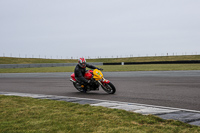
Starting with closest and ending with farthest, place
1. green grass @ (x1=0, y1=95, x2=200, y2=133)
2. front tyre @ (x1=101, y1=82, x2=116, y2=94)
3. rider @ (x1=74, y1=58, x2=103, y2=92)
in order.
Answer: green grass @ (x1=0, y1=95, x2=200, y2=133), front tyre @ (x1=101, y1=82, x2=116, y2=94), rider @ (x1=74, y1=58, x2=103, y2=92)

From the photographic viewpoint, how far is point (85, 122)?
4918 millimetres

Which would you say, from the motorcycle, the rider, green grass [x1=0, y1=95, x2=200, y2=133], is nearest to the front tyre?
the motorcycle

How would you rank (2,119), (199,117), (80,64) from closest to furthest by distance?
(199,117)
(2,119)
(80,64)

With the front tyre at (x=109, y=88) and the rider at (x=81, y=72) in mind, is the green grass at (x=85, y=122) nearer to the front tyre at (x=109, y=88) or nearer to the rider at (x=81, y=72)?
the front tyre at (x=109, y=88)

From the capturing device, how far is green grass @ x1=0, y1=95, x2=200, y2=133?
171 inches

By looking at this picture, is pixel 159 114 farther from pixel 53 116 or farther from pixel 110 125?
pixel 53 116

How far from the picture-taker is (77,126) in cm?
464

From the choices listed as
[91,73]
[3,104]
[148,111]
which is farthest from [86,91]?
[148,111]

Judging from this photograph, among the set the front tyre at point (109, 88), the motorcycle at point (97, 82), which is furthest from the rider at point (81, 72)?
the front tyre at point (109, 88)

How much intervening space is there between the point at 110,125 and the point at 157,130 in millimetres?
874

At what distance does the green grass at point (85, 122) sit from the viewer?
4.34 meters

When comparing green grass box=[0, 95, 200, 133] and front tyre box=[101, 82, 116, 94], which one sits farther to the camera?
front tyre box=[101, 82, 116, 94]

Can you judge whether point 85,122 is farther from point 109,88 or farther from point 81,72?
point 81,72

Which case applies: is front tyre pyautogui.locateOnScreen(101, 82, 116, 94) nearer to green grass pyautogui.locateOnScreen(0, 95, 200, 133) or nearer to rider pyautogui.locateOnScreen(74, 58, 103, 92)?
rider pyautogui.locateOnScreen(74, 58, 103, 92)
